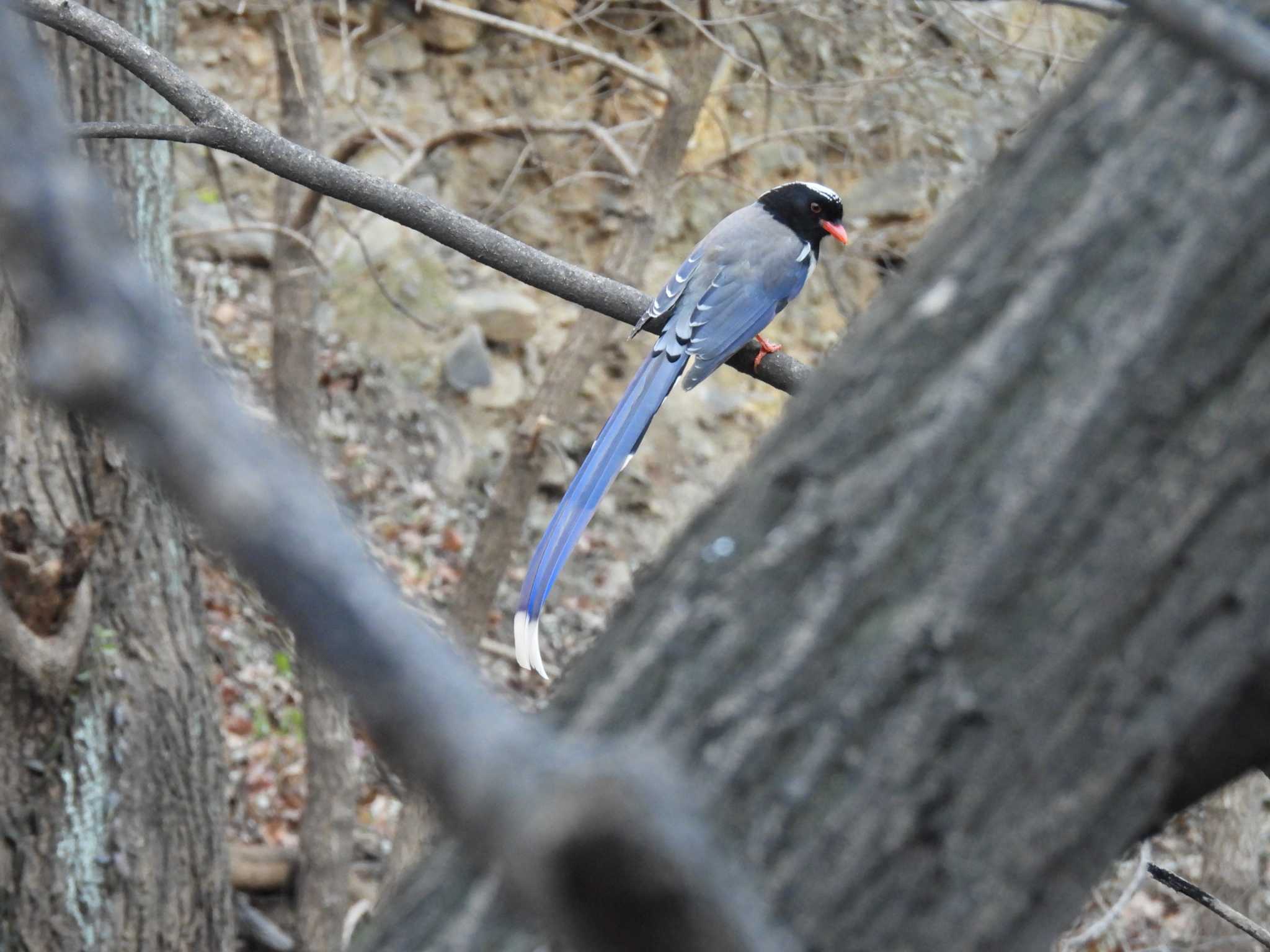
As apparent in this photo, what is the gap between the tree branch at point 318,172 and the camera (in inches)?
99.9

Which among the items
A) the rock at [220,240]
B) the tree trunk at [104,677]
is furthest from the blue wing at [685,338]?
the rock at [220,240]

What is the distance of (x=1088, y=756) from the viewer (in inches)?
35.9

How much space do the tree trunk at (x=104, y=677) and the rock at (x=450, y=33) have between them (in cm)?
367

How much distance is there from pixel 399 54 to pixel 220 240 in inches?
66.8

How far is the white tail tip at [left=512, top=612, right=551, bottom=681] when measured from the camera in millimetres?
2402

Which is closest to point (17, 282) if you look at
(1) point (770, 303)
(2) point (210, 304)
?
(1) point (770, 303)

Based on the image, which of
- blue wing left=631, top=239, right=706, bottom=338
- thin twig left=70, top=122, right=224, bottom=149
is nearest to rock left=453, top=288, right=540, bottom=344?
blue wing left=631, top=239, right=706, bottom=338

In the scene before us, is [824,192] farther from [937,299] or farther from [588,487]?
[937,299]

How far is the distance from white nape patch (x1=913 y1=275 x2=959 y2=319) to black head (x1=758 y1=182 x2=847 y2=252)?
3.18 m

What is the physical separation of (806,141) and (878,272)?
976 mm

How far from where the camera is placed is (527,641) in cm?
243

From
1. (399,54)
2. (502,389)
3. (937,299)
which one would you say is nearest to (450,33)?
(399,54)

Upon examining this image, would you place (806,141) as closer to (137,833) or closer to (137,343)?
(137,833)

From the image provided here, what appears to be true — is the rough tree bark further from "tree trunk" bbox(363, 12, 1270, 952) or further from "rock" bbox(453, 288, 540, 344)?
"tree trunk" bbox(363, 12, 1270, 952)
